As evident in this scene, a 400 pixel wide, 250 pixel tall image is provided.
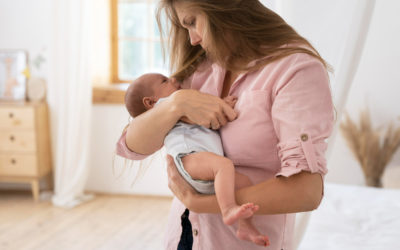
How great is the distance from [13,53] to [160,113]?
352cm

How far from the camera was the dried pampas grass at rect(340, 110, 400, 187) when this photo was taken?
3457 millimetres

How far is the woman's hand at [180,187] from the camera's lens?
111 cm

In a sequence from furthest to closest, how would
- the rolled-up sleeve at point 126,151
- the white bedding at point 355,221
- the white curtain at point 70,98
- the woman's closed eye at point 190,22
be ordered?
1. the white curtain at point 70,98
2. the white bedding at point 355,221
3. the rolled-up sleeve at point 126,151
4. the woman's closed eye at point 190,22

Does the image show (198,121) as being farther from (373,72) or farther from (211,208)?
(373,72)

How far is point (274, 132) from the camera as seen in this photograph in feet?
3.49

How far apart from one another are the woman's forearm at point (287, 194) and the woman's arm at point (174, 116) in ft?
0.67

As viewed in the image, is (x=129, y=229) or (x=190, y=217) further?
(x=129, y=229)

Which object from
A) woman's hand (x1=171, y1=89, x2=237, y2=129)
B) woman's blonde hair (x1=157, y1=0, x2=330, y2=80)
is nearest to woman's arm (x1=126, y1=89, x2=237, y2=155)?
woman's hand (x1=171, y1=89, x2=237, y2=129)

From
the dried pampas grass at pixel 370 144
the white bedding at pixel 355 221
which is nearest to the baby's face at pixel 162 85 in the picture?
the white bedding at pixel 355 221

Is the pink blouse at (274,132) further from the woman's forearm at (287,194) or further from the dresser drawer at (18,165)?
the dresser drawer at (18,165)

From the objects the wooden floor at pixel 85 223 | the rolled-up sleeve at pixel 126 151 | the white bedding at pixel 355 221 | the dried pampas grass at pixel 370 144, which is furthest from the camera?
the dried pampas grass at pixel 370 144

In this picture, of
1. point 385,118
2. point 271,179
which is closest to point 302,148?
point 271,179

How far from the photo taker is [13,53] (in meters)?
4.26

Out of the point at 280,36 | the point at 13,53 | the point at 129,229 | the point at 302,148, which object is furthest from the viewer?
the point at 13,53
